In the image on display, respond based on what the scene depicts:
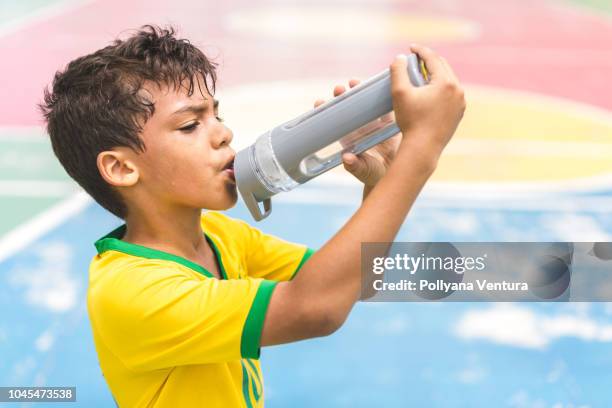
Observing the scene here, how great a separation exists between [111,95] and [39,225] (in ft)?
6.69

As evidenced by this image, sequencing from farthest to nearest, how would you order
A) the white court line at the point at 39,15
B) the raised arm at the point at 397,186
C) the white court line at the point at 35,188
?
1. the white court line at the point at 39,15
2. the white court line at the point at 35,188
3. the raised arm at the point at 397,186

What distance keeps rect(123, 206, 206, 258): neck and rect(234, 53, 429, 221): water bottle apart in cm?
16

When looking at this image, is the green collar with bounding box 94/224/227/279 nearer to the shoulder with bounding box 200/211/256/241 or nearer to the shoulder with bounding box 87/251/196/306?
the shoulder with bounding box 87/251/196/306

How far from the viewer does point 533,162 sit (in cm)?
407

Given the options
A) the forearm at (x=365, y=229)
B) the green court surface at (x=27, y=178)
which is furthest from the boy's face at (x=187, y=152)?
the green court surface at (x=27, y=178)

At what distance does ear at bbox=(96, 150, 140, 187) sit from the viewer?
1.55 m

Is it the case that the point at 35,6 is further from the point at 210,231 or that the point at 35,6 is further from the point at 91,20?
the point at 210,231

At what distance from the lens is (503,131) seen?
450cm

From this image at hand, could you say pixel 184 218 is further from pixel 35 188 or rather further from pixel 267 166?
pixel 35 188

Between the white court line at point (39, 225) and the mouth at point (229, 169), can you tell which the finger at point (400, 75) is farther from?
the white court line at point (39, 225)

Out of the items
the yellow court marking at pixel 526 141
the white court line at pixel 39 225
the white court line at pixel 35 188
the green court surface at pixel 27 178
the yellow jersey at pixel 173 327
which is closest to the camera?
the yellow jersey at pixel 173 327

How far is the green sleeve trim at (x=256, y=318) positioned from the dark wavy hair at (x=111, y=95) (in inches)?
14.7

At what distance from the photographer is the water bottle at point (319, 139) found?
1.31 metres

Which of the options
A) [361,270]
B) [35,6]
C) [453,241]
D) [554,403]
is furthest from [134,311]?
[35,6]
